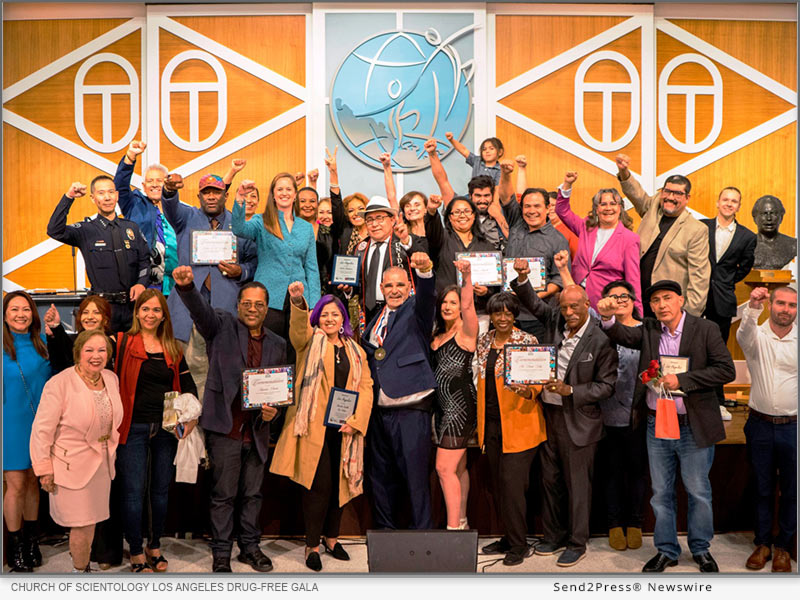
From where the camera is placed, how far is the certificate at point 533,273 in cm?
478

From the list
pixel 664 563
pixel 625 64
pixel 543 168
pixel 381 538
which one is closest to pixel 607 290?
pixel 664 563

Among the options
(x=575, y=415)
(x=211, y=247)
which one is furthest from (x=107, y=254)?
(x=575, y=415)

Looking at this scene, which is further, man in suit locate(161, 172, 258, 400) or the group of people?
man in suit locate(161, 172, 258, 400)

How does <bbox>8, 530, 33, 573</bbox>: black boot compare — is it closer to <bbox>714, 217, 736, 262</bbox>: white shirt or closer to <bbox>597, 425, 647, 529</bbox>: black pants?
<bbox>597, 425, 647, 529</bbox>: black pants

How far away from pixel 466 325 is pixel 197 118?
374 centimetres

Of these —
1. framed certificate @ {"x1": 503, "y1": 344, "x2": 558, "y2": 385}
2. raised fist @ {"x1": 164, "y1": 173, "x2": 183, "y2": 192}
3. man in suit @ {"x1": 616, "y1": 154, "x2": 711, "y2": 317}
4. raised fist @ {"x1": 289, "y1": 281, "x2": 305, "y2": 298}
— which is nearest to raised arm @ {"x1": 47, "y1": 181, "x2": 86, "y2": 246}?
raised fist @ {"x1": 164, "y1": 173, "x2": 183, "y2": 192}

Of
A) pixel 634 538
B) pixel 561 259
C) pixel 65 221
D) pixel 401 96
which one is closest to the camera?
pixel 634 538

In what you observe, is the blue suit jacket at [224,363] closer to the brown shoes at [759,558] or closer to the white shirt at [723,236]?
the brown shoes at [759,558]

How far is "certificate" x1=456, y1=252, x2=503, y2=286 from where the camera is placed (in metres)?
4.76

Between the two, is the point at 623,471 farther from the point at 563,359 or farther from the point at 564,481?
the point at 563,359

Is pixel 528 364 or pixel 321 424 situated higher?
pixel 528 364

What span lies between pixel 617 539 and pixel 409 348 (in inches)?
69.9

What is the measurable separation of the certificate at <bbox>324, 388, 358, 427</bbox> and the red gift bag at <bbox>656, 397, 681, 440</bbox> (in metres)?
1.77

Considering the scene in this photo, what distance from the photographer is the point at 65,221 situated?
511 centimetres
